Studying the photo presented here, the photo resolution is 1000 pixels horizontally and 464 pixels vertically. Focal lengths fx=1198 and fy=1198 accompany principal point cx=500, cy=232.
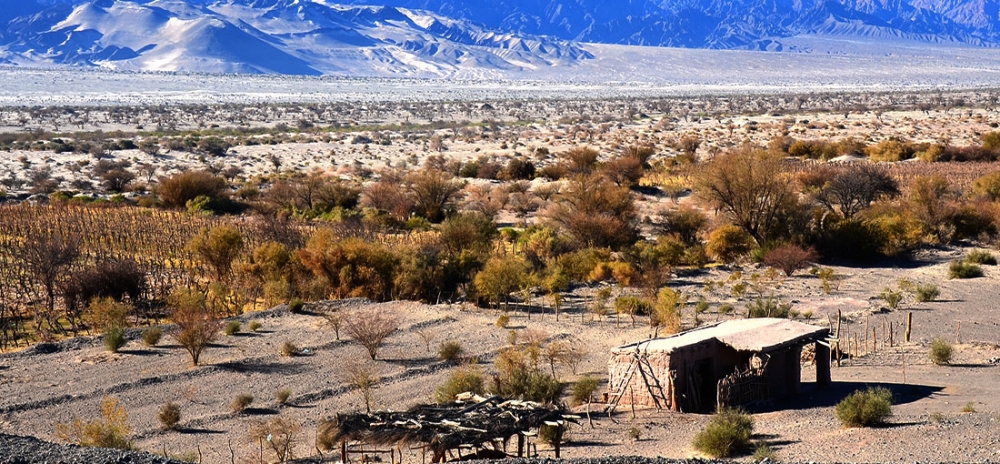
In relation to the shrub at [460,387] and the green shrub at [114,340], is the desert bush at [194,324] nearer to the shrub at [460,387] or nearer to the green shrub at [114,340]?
the green shrub at [114,340]

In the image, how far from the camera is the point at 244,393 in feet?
72.5

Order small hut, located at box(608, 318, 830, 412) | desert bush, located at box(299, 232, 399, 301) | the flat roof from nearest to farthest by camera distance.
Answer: small hut, located at box(608, 318, 830, 412)
the flat roof
desert bush, located at box(299, 232, 399, 301)

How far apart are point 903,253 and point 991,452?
71.6ft

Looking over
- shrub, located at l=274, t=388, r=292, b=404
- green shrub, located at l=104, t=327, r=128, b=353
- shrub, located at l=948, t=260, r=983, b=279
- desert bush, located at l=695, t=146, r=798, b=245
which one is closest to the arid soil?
shrub, located at l=274, t=388, r=292, b=404

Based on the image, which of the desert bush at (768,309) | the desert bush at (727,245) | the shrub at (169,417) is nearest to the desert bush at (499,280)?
the desert bush at (768,309)

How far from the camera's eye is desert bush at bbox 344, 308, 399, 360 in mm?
A: 24844

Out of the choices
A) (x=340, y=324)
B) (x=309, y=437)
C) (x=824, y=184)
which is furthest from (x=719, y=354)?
(x=824, y=184)

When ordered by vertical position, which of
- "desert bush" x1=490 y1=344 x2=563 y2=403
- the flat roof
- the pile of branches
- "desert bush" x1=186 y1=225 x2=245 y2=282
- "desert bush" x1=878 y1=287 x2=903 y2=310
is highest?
"desert bush" x1=186 y1=225 x2=245 y2=282

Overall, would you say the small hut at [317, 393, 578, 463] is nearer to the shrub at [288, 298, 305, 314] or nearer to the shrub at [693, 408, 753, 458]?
the shrub at [693, 408, 753, 458]

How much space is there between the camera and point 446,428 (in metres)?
17.1

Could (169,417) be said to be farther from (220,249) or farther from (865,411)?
(220,249)

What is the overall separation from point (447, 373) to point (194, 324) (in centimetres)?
527

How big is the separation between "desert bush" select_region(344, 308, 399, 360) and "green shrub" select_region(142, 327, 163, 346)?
3990 mm

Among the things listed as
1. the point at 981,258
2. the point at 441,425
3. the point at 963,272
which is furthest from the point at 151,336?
the point at 981,258
